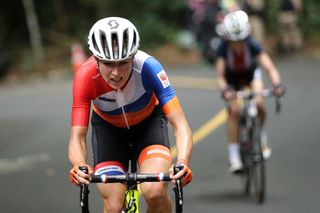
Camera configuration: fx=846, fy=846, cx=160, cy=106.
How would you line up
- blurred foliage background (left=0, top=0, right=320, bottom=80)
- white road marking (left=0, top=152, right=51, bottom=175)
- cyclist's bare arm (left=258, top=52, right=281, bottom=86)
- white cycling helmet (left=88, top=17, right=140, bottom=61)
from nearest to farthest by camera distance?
1. white cycling helmet (left=88, top=17, right=140, bottom=61)
2. cyclist's bare arm (left=258, top=52, right=281, bottom=86)
3. white road marking (left=0, top=152, right=51, bottom=175)
4. blurred foliage background (left=0, top=0, right=320, bottom=80)

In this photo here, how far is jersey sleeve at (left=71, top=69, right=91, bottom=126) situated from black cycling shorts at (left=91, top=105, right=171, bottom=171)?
33cm

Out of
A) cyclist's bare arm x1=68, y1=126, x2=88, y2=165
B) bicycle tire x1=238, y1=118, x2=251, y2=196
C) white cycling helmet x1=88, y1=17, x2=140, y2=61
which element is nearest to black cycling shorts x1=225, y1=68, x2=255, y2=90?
bicycle tire x1=238, y1=118, x2=251, y2=196

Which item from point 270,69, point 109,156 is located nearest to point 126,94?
point 109,156

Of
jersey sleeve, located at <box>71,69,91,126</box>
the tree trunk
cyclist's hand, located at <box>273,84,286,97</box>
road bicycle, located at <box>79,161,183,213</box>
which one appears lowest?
road bicycle, located at <box>79,161,183,213</box>

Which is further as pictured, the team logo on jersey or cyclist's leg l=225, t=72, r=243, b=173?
cyclist's leg l=225, t=72, r=243, b=173

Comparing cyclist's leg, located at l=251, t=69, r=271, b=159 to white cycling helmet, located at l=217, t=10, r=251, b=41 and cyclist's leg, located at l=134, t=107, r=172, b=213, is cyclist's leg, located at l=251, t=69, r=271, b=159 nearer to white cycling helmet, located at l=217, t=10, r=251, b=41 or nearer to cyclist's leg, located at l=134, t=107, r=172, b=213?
white cycling helmet, located at l=217, t=10, r=251, b=41

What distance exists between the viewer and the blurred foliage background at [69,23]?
2633 cm

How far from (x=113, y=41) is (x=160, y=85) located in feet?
2.10

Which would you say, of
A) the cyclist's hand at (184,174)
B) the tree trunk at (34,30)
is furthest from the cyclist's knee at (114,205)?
the tree trunk at (34,30)

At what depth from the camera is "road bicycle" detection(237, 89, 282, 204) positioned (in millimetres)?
9648

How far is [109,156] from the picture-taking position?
657cm

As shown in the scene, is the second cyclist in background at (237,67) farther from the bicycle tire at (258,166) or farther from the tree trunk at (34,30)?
the tree trunk at (34,30)

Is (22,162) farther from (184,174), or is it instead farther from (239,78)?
(184,174)

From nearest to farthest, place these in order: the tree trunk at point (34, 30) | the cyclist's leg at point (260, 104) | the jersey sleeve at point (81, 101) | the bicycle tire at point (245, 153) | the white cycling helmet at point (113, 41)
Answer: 1. the white cycling helmet at point (113, 41)
2. the jersey sleeve at point (81, 101)
3. the bicycle tire at point (245, 153)
4. the cyclist's leg at point (260, 104)
5. the tree trunk at point (34, 30)
